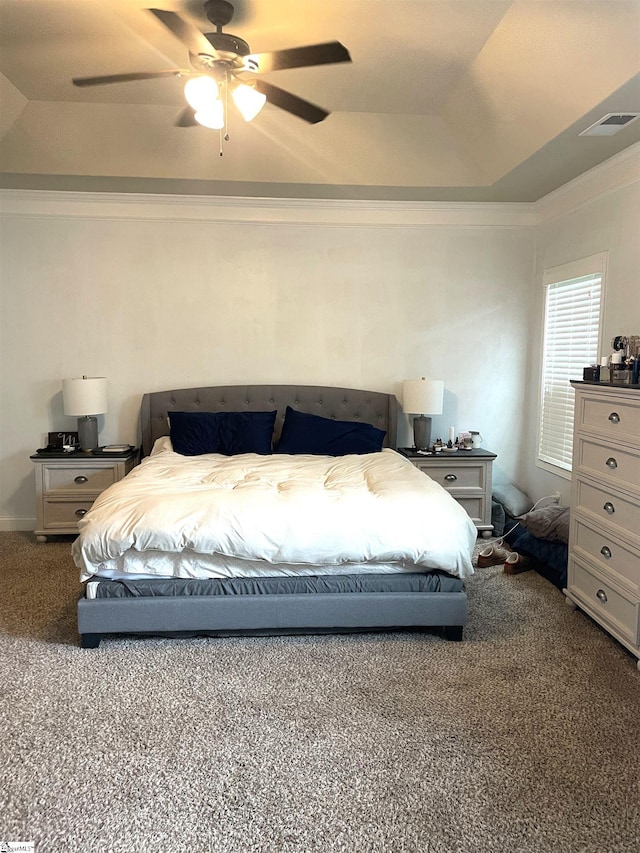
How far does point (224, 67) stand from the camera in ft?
8.58

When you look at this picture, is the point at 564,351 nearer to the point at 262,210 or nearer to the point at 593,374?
the point at 593,374

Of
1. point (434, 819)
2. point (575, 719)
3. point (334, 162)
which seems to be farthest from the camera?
point (334, 162)

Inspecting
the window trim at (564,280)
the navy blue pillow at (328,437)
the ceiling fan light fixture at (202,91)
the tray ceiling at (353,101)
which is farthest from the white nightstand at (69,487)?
the window trim at (564,280)

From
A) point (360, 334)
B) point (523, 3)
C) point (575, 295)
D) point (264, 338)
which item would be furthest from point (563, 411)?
point (523, 3)

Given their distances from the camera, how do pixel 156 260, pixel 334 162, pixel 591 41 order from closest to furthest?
1. pixel 591 41
2. pixel 334 162
3. pixel 156 260

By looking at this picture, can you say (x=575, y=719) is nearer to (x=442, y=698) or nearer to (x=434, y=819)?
(x=442, y=698)

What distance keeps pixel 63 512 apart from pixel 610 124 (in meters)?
4.47

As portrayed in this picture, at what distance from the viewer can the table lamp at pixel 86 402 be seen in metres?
4.62

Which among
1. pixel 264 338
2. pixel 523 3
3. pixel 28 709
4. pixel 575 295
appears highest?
pixel 523 3

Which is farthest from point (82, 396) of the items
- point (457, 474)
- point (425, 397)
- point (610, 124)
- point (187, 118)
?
point (610, 124)

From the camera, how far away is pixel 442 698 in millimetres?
2539

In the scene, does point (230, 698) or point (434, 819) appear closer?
point (434, 819)

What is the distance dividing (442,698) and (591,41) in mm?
3014

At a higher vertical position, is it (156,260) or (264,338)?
(156,260)
